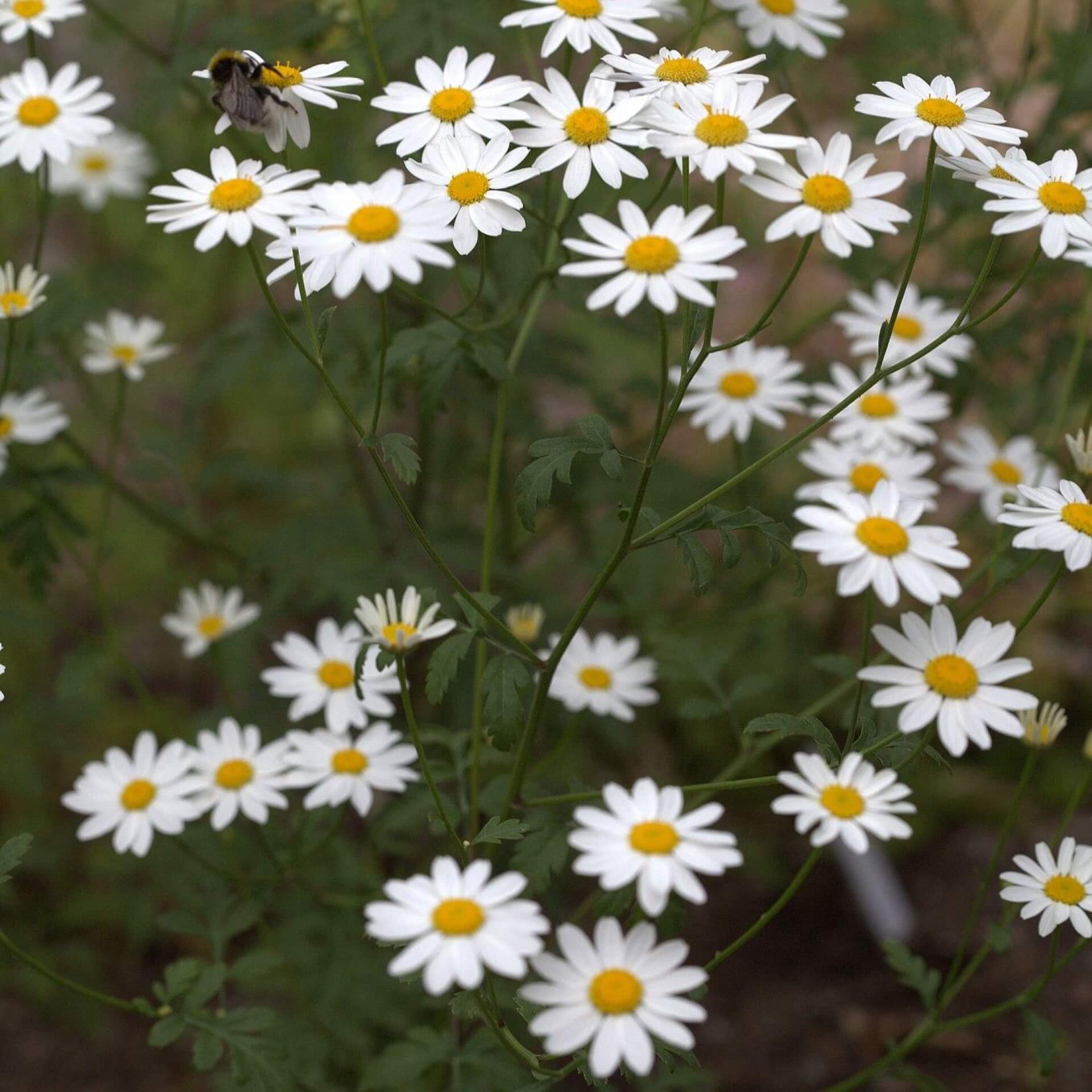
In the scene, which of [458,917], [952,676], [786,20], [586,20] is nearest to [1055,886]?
[952,676]

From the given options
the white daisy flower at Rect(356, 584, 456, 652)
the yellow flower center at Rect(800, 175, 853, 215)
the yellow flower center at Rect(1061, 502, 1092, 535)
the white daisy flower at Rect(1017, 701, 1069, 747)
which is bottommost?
the white daisy flower at Rect(1017, 701, 1069, 747)

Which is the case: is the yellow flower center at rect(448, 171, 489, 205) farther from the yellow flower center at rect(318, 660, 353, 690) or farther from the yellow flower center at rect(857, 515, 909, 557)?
the yellow flower center at rect(318, 660, 353, 690)

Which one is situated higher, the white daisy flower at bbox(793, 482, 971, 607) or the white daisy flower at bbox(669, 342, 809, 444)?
the white daisy flower at bbox(793, 482, 971, 607)

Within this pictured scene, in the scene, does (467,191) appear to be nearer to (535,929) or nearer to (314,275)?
(314,275)

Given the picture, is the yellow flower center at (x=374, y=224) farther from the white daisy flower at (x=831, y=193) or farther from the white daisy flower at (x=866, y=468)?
the white daisy flower at (x=866, y=468)

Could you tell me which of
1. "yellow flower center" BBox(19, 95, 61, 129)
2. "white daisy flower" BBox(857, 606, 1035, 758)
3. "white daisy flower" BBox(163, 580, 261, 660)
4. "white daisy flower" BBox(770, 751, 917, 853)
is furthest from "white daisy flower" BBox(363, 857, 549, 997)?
"yellow flower center" BBox(19, 95, 61, 129)

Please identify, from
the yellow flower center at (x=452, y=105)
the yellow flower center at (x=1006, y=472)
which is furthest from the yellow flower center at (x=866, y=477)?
the yellow flower center at (x=452, y=105)

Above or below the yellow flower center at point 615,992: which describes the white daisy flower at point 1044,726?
below
